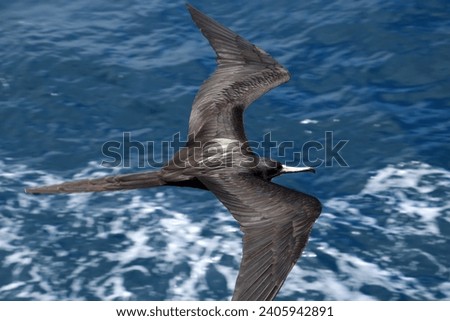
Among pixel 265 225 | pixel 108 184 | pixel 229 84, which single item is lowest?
pixel 265 225

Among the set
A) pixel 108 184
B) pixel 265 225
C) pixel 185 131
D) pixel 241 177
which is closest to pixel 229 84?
pixel 241 177

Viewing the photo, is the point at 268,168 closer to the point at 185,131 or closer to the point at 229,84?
the point at 229,84

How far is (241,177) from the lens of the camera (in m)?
10.9

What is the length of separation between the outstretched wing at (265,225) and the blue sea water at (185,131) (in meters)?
2.40

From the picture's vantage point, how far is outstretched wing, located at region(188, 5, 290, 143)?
12.1 meters

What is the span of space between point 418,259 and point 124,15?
8606mm

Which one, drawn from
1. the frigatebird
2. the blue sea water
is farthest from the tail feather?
the blue sea water

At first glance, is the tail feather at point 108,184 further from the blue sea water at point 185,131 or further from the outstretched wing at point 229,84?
the blue sea water at point 185,131

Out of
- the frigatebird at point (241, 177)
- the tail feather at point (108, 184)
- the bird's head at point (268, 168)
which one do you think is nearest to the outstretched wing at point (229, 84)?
the frigatebird at point (241, 177)

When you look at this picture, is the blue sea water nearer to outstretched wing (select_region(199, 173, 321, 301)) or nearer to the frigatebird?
the frigatebird

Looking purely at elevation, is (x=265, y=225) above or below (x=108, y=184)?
below

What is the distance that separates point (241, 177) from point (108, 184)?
164 cm

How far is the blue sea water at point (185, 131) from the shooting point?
12.8 m

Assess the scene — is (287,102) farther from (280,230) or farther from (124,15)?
(280,230)
